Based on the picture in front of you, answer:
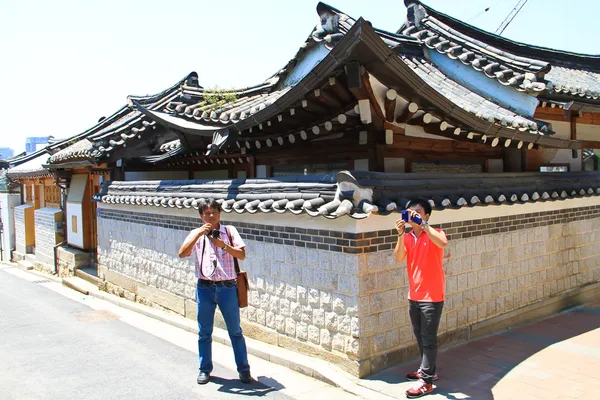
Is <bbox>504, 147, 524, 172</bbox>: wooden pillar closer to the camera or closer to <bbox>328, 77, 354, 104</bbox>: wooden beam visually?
<bbox>328, 77, 354, 104</bbox>: wooden beam

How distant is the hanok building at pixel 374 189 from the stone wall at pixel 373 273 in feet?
0.08

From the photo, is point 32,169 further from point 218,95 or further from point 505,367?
point 505,367

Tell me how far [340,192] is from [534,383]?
3.12m

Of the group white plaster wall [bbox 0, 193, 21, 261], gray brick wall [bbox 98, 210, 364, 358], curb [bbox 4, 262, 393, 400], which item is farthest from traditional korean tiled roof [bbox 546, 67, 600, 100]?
white plaster wall [bbox 0, 193, 21, 261]

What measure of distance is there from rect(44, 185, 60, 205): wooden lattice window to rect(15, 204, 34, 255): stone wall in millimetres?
2009

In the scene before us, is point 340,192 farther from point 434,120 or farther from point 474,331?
point 474,331

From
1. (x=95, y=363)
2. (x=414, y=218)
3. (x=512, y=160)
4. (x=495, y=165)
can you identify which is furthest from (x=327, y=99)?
(x=95, y=363)

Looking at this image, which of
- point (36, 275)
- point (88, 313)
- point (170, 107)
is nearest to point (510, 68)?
point (170, 107)

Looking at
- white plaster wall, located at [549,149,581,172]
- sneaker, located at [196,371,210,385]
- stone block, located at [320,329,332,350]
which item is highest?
white plaster wall, located at [549,149,581,172]

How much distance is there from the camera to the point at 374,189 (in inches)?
231

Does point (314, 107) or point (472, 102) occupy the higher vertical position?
point (472, 102)

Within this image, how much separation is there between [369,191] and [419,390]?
7.33ft

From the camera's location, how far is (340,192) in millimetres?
5785

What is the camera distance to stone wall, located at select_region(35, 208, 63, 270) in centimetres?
1848
